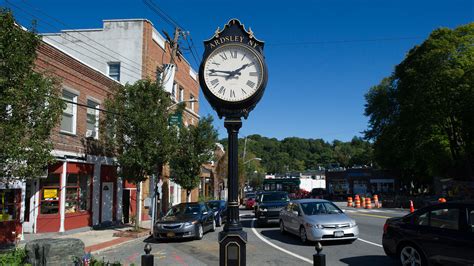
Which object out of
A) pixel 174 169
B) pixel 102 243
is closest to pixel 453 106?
pixel 174 169

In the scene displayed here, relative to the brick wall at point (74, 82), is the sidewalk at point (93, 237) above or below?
below

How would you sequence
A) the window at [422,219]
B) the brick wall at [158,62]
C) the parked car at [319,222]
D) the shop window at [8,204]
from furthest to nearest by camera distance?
the brick wall at [158,62] → the shop window at [8,204] → the parked car at [319,222] → the window at [422,219]

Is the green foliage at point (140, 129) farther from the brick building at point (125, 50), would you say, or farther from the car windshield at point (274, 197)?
the brick building at point (125, 50)

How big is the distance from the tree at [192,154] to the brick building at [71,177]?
5.96 meters

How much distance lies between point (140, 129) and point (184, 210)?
13.5 feet

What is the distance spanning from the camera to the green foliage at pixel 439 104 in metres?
34.3

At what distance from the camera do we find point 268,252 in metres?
12.3

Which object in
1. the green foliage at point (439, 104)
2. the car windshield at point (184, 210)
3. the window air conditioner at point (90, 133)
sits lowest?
the car windshield at point (184, 210)

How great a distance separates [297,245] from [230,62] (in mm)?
9273

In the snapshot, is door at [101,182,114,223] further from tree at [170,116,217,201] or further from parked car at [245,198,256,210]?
parked car at [245,198,256,210]

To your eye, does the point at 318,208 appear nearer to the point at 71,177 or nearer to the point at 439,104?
the point at 71,177

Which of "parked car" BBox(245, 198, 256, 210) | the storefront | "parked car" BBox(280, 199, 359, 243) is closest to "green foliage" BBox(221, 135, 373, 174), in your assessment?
"parked car" BBox(245, 198, 256, 210)

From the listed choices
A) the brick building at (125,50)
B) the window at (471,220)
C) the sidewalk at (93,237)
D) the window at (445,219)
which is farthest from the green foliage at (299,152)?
the window at (471,220)

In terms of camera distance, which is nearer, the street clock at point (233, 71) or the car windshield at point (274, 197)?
the street clock at point (233, 71)
